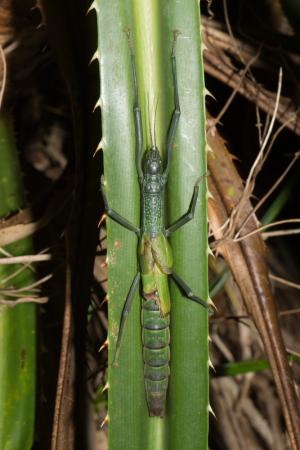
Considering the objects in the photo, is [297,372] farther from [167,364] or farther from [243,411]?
[167,364]

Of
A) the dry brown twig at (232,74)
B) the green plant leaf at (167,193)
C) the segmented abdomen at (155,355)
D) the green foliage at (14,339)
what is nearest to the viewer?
the green plant leaf at (167,193)

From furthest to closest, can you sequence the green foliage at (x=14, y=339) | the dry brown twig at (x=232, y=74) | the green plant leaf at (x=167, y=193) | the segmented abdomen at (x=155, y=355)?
the dry brown twig at (x=232, y=74) < the green foliage at (x=14, y=339) < the segmented abdomen at (x=155, y=355) < the green plant leaf at (x=167, y=193)

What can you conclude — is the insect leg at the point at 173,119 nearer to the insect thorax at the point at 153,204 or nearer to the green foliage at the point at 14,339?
the insect thorax at the point at 153,204

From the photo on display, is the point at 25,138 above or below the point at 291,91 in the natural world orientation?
above

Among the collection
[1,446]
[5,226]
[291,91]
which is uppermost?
[291,91]

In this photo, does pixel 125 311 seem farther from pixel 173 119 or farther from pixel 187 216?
pixel 173 119

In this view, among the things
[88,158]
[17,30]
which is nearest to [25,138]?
[17,30]

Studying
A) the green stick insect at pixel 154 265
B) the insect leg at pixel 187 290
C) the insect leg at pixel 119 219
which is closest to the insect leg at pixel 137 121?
the green stick insect at pixel 154 265

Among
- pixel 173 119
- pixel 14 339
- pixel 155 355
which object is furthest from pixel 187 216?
pixel 14 339
